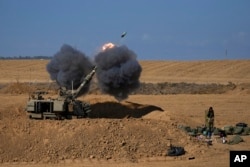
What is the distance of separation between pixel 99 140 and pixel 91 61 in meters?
10.00

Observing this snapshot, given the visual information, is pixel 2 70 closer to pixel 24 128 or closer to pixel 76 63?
pixel 76 63

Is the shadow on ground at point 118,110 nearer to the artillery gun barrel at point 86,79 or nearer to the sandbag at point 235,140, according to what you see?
the artillery gun barrel at point 86,79

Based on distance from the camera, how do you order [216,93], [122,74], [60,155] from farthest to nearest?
1. [216,93]
2. [122,74]
3. [60,155]

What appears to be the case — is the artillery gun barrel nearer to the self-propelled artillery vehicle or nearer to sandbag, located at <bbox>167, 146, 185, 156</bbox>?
the self-propelled artillery vehicle

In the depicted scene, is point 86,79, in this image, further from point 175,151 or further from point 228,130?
point 175,151

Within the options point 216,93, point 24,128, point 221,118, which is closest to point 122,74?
point 221,118

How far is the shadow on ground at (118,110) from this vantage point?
26.8 metres

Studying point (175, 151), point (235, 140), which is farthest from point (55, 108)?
point (235, 140)

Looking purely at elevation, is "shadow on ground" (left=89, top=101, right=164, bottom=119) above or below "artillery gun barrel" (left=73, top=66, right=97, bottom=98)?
below

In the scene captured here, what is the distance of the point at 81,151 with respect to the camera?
58.2 ft

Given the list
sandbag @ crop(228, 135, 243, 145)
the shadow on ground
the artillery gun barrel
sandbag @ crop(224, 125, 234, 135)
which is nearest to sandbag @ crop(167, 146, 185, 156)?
sandbag @ crop(228, 135, 243, 145)

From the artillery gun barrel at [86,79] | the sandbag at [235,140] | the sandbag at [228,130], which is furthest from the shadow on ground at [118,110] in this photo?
the sandbag at [235,140]

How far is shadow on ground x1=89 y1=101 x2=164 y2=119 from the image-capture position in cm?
2679

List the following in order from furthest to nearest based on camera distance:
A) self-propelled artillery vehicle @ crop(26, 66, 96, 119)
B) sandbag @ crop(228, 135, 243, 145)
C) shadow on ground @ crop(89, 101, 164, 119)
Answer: shadow on ground @ crop(89, 101, 164, 119) < self-propelled artillery vehicle @ crop(26, 66, 96, 119) < sandbag @ crop(228, 135, 243, 145)
